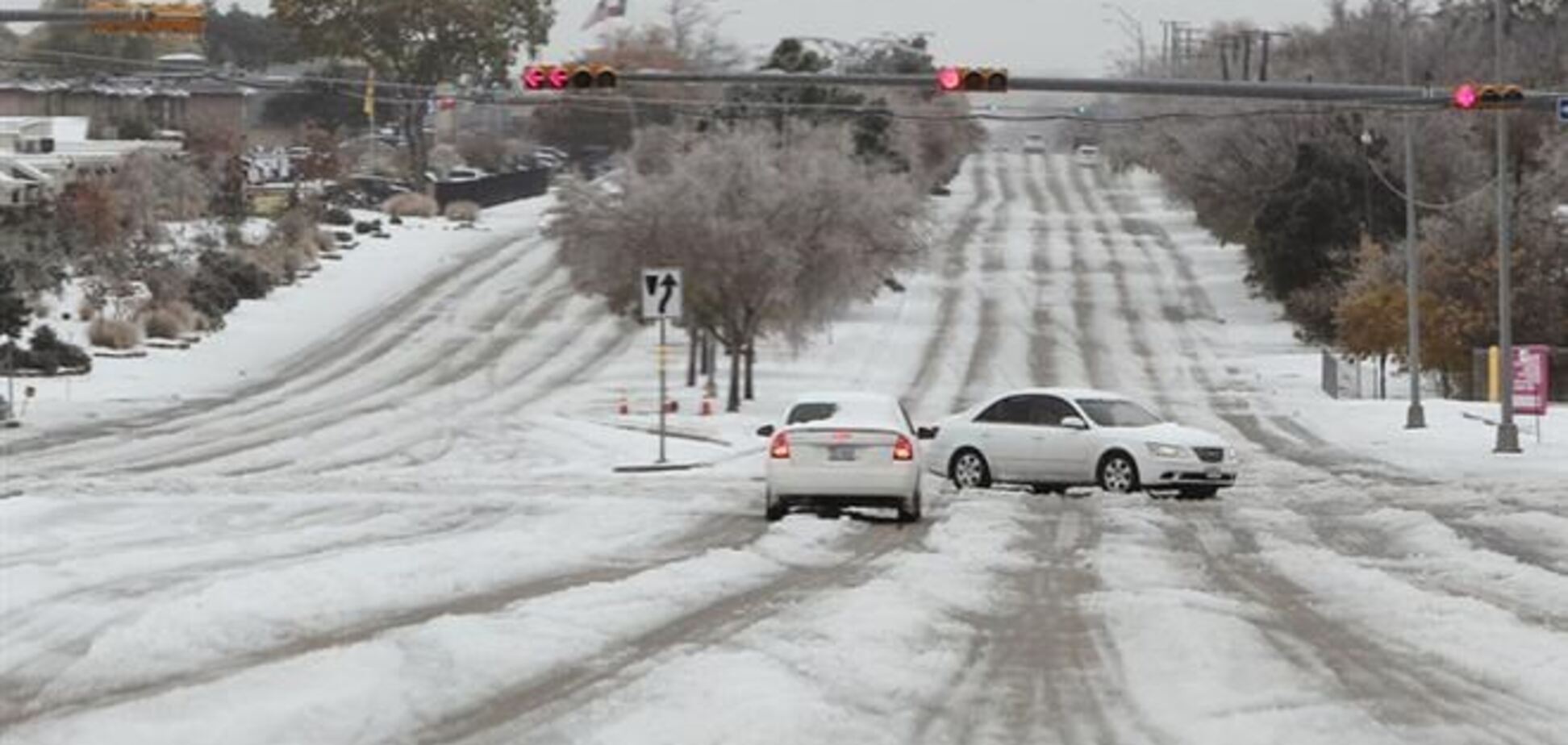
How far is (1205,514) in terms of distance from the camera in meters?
30.1

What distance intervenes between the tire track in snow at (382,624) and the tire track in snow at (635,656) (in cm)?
137

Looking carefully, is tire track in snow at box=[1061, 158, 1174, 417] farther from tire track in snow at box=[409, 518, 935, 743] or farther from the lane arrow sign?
tire track in snow at box=[409, 518, 935, 743]

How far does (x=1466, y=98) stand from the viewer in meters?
34.1

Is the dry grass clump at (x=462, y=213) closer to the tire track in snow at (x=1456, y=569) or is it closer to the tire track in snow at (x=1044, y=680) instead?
the tire track in snow at (x=1456, y=569)

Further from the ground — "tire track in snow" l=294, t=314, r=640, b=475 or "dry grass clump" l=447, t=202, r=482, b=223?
"dry grass clump" l=447, t=202, r=482, b=223

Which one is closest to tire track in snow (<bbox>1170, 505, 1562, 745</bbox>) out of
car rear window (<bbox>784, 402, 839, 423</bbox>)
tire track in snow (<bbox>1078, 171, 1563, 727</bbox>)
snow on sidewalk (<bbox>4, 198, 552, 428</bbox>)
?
tire track in snow (<bbox>1078, 171, 1563, 727</bbox>)

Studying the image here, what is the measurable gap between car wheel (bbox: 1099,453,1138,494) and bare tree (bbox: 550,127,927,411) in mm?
26410

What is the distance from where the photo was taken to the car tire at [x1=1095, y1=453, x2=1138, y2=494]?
33562mm

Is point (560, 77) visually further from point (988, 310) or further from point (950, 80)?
point (988, 310)

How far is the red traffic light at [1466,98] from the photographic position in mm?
34000

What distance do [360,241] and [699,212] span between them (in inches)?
1969

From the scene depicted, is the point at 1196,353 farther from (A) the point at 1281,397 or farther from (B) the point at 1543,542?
(B) the point at 1543,542

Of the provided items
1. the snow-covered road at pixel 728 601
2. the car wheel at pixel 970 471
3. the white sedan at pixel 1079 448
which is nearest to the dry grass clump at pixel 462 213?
the snow-covered road at pixel 728 601

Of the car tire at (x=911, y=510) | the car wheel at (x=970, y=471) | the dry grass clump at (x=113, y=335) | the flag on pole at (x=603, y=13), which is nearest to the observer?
the car tire at (x=911, y=510)
